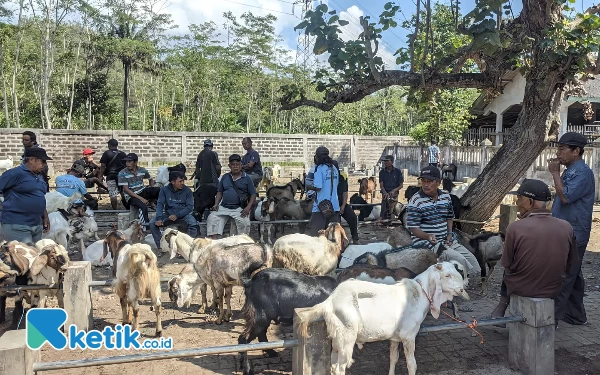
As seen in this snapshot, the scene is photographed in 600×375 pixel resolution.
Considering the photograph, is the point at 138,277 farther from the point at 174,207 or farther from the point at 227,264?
the point at 174,207

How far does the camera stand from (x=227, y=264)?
18.2 ft

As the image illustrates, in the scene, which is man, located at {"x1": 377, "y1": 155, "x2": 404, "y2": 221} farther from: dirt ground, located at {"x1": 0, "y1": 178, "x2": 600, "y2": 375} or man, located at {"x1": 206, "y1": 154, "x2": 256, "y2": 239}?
man, located at {"x1": 206, "y1": 154, "x2": 256, "y2": 239}

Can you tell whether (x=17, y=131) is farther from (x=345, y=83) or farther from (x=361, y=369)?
(x=361, y=369)

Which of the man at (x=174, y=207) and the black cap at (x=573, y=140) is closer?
the black cap at (x=573, y=140)

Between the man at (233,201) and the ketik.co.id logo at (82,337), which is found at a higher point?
the man at (233,201)

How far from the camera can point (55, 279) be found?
570 centimetres

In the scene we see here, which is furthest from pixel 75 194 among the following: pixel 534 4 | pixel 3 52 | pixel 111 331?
pixel 3 52

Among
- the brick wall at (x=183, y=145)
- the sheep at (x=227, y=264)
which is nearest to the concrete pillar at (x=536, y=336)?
the sheep at (x=227, y=264)

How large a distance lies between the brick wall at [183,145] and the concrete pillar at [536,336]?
20.3 meters

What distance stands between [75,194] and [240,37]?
2893cm

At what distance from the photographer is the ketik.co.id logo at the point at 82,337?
13.6 feet

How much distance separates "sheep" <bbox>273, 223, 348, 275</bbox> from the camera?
19.5ft

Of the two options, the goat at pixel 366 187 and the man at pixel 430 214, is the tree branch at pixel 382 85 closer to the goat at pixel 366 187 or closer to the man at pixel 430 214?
the man at pixel 430 214

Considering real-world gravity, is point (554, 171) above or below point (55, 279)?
Result: above
